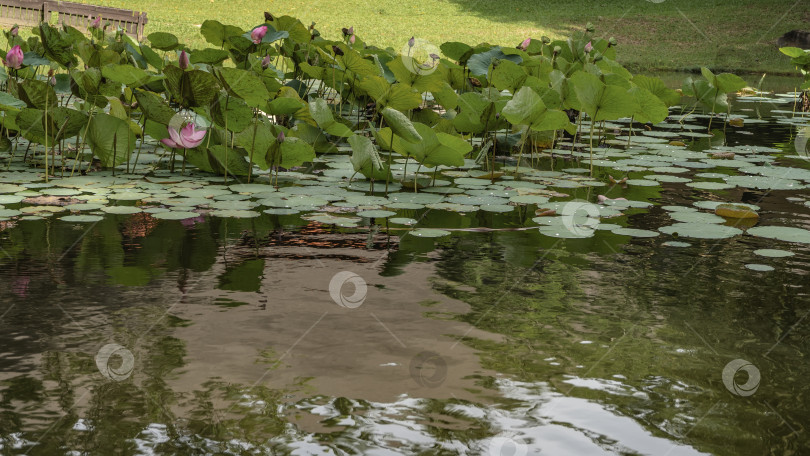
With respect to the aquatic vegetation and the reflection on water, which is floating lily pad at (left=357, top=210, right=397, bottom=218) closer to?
the aquatic vegetation

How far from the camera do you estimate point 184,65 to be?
148 inches

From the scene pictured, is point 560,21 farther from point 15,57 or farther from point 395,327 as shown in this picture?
point 395,327

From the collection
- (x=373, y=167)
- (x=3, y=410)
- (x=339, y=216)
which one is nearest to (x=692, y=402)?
(x=3, y=410)

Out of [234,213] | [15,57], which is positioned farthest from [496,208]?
[15,57]

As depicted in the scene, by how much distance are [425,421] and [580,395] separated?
34 cm

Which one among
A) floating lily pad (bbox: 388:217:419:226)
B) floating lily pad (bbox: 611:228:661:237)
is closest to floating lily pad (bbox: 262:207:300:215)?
floating lily pad (bbox: 388:217:419:226)

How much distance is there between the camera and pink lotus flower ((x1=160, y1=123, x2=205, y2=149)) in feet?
13.1
